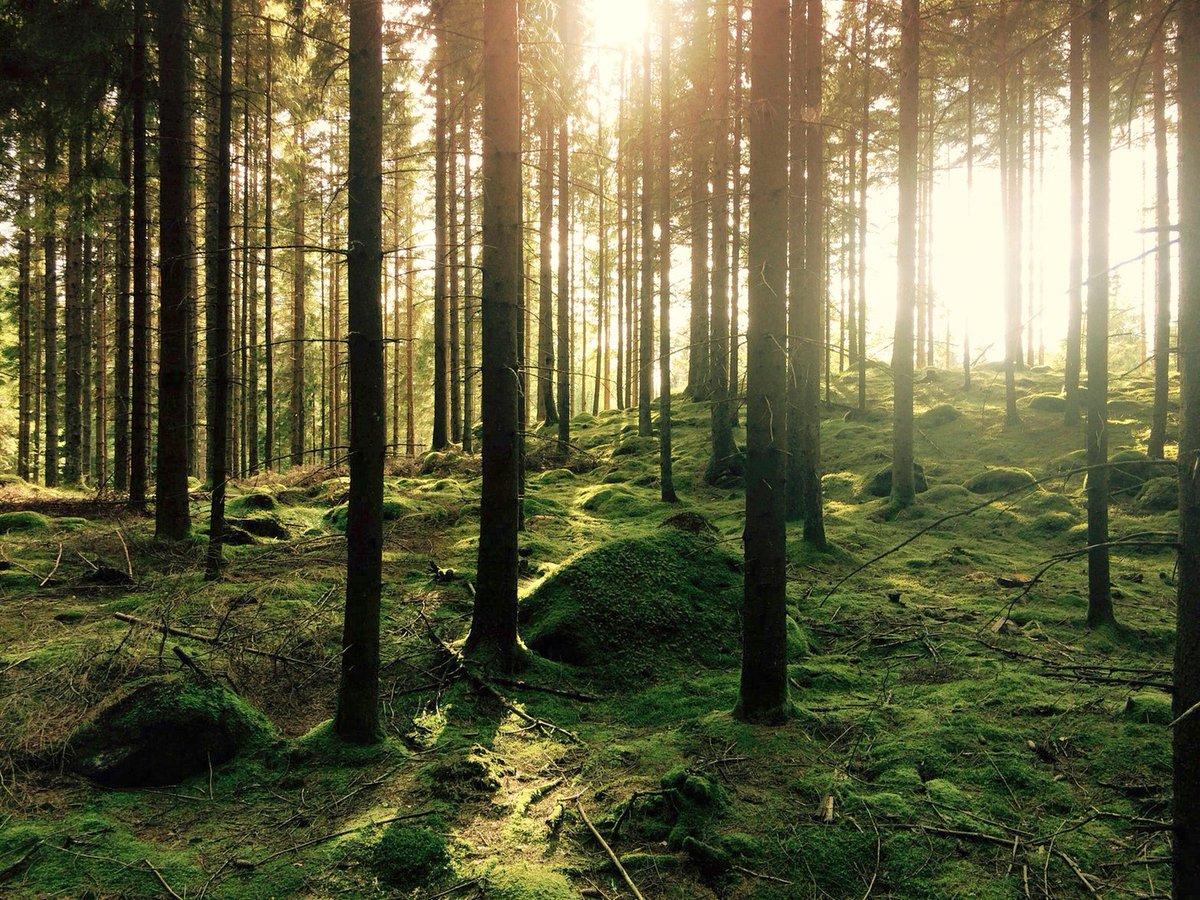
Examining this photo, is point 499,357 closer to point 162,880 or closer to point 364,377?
point 364,377

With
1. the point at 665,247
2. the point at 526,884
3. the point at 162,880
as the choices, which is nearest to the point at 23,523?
the point at 162,880

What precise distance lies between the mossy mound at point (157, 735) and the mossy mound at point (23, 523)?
25.4ft

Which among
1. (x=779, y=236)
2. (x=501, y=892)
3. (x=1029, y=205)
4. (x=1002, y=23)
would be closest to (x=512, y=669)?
(x=501, y=892)

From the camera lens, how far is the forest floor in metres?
3.69

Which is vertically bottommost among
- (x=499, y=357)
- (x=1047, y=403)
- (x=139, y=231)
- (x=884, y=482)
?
(x=884, y=482)

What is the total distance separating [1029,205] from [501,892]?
29.8 metres

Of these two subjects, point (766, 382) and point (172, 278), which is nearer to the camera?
point (766, 382)

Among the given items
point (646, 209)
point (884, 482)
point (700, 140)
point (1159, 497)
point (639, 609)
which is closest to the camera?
point (639, 609)

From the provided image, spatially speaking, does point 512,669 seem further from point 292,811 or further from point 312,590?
point 312,590

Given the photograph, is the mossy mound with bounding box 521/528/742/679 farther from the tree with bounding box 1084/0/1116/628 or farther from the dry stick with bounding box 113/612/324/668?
the tree with bounding box 1084/0/1116/628

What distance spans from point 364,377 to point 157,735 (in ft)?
9.71

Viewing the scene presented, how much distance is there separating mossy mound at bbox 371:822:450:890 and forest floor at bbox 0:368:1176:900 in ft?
0.05

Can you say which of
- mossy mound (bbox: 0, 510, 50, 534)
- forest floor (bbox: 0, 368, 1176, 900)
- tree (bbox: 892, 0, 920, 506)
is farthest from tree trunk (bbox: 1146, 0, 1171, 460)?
mossy mound (bbox: 0, 510, 50, 534)

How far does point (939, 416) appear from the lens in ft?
66.4
